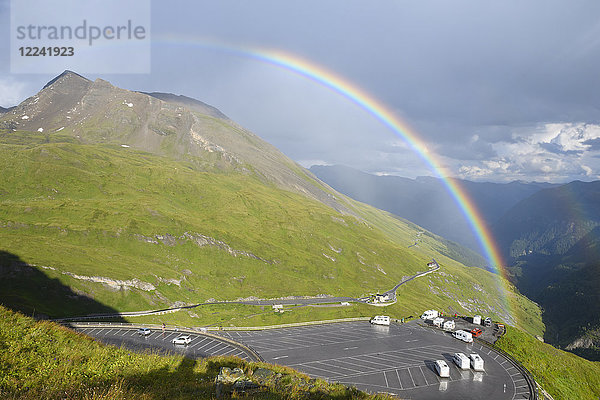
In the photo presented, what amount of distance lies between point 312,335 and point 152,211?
125832mm

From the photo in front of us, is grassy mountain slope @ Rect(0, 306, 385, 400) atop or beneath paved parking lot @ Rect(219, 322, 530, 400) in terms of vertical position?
atop

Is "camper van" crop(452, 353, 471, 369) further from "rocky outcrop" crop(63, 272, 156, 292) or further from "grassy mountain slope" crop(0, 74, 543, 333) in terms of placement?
"rocky outcrop" crop(63, 272, 156, 292)

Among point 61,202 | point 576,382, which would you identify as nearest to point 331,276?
point 576,382

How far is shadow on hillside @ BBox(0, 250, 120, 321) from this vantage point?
68.3 meters

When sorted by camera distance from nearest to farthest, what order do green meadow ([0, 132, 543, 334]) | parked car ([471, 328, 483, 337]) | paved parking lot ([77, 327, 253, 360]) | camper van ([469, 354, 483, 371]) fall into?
camper van ([469, 354, 483, 371]), paved parking lot ([77, 327, 253, 360]), parked car ([471, 328, 483, 337]), green meadow ([0, 132, 543, 334])

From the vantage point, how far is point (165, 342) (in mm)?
48875

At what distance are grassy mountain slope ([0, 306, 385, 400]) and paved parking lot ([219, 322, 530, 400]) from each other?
15.5 metres

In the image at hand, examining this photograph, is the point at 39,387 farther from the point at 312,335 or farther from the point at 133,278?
the point at 133,278

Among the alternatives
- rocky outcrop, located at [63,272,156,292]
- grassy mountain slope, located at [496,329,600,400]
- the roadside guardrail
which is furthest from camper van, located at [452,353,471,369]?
rocky outcrop, located at [63,272,156,292]

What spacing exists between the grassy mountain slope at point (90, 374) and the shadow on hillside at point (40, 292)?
5638 cm

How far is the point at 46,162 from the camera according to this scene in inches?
7057

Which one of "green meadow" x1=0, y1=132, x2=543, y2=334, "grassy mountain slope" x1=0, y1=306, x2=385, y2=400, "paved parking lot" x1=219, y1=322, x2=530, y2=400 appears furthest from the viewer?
"green meadow" x1=0, y1=132, x2=543, y2=334

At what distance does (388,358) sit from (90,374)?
37573 mm

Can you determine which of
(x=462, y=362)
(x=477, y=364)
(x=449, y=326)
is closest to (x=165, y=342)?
(x=462, y=362)
